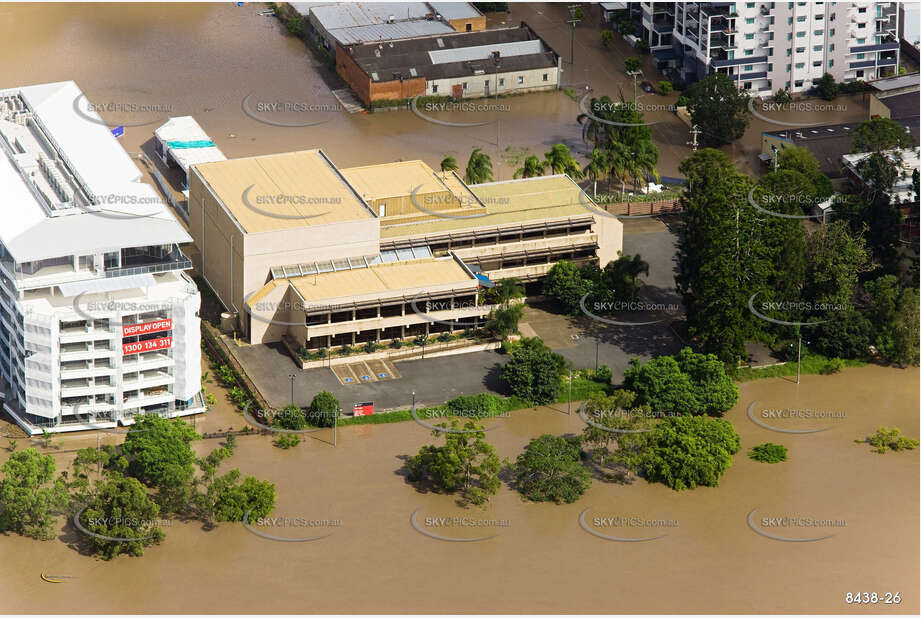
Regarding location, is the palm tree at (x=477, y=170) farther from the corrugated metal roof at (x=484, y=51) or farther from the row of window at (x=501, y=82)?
the corrugated metal roof at (x=484, y=51)

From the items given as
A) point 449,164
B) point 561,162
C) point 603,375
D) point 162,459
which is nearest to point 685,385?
point 603,375

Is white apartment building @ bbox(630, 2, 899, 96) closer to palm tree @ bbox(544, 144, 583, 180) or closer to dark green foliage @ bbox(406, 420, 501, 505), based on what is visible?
palm tree @ bbox(544, 144, 583, 180)

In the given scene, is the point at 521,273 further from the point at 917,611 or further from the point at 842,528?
the point at 917,611

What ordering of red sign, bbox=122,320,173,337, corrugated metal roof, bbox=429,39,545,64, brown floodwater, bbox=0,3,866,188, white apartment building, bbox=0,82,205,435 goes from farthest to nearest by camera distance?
corrugated metal roof, bbox=429,39,545,64 < brown floodwater, bbox=0,3,866,188 < red sign, bbox=122,320,173,337 < white apartment building, bbox=0,82,205,435

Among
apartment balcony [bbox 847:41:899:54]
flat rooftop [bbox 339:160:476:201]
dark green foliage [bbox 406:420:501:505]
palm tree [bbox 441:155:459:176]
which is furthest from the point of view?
apartment balcony [bbox 847:41:899:54]

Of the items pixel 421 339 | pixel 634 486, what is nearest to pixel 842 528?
pixel 634 486

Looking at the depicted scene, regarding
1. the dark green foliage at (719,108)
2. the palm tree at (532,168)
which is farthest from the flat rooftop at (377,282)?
the dark green foliage at (719,108)

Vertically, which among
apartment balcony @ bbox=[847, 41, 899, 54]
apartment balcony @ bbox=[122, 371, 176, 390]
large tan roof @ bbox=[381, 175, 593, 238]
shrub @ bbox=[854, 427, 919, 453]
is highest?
apartment balcony @ bbox=[847, 41, 899, 54]

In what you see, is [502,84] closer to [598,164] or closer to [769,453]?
[598,164]

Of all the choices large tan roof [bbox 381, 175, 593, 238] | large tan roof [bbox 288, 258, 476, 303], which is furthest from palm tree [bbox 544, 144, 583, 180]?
large tan roof [bbox 288, 258, 476, 303]
